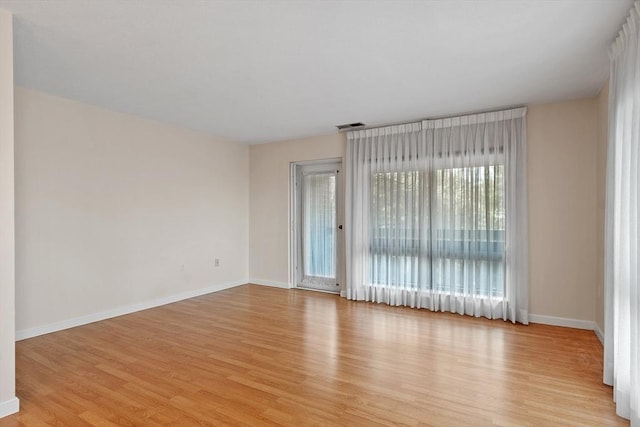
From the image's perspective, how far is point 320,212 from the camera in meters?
5.87

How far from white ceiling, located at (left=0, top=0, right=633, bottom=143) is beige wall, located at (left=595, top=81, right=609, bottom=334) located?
248 mm

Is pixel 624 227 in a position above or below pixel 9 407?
above

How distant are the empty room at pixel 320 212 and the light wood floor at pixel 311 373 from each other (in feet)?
0.08

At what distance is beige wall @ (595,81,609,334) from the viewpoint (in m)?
3.47

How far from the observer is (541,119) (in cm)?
408

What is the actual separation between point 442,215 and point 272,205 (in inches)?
121

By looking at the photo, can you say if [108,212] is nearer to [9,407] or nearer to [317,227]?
[9,407]

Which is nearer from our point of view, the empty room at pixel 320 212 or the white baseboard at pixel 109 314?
the empty room at pixel 320 212

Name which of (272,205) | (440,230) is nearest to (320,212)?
(272,205)

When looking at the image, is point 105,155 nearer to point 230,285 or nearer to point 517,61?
point 230,285

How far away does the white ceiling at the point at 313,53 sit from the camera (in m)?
2.18

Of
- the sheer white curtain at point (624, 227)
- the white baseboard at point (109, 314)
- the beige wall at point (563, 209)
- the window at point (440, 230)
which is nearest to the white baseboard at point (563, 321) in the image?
the beige wall at point (563, 209)

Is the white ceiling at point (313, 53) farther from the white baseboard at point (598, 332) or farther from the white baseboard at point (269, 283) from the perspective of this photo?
the white baseboard at point (269, 283)

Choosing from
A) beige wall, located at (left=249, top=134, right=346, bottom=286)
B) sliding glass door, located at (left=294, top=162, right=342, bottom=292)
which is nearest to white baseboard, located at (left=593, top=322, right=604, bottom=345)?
sliding glass door, located at (left=294, top=162, right=342, bottom=292)
